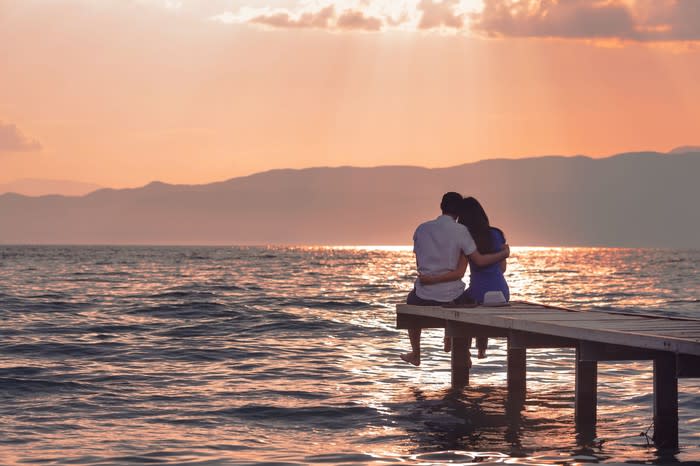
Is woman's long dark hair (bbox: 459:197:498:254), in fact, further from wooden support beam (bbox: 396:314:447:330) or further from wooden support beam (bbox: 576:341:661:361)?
wooden support beam (bbox: 576:341:661:361)

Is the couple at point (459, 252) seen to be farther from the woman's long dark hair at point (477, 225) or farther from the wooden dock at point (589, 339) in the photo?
the wooden dock at point (589, 339)

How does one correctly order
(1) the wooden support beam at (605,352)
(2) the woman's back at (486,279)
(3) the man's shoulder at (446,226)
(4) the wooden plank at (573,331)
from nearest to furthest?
1. (4) the wooden plank at (573,331)
2. (1) the wooden support beam at (605,352)
3. (3) the man's shoulder at (446,226)
4. (2) the woman's back at (486,279)

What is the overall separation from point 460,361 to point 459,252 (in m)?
3.17

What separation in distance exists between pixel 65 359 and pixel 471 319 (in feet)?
31.6

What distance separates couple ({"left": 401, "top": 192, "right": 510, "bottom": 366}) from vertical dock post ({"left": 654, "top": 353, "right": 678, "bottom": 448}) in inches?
128

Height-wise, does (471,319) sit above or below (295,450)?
above

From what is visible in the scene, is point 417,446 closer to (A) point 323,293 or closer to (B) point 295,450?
(B) point 295,450

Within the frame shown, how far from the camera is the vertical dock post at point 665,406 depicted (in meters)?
12.0

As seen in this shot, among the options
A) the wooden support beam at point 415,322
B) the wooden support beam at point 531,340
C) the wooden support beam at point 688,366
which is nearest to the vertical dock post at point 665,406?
the wooden support beam at point 688,366

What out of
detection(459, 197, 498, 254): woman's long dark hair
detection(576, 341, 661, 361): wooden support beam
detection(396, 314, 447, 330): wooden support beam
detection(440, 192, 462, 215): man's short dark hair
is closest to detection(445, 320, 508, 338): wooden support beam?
detection(396, 314, 447, 330): wooden support beam

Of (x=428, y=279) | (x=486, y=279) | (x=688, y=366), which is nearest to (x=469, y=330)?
(x=486, y=279)

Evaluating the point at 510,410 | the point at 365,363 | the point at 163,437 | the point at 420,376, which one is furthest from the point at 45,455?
the point at 365,363

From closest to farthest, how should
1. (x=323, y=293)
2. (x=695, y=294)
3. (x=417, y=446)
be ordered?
1. (x=417, y=446)
2. (x=323, y=293)
3. (x=695, y=294)

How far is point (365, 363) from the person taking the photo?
20.7 meters
